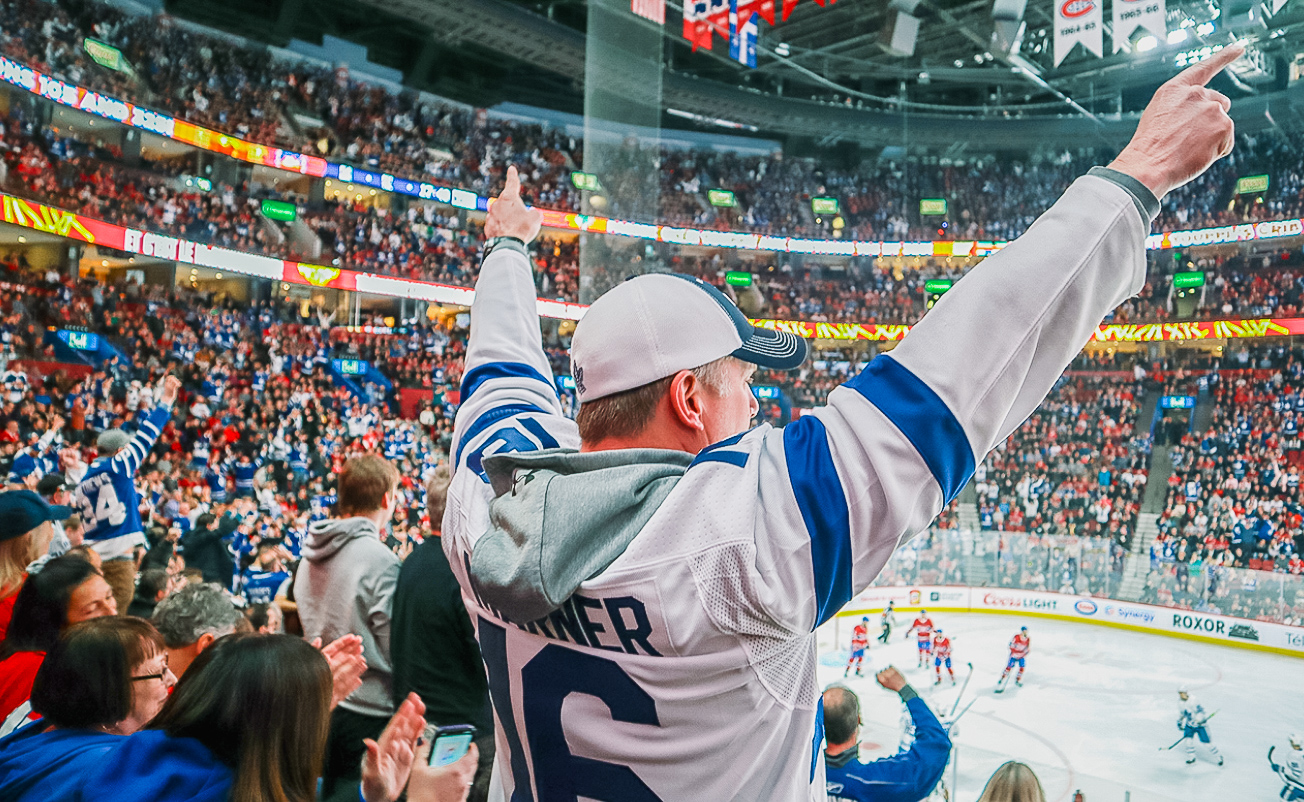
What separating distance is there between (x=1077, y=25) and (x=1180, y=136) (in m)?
9.59

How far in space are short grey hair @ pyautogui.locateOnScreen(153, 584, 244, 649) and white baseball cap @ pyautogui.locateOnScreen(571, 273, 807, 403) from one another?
6.34 feet

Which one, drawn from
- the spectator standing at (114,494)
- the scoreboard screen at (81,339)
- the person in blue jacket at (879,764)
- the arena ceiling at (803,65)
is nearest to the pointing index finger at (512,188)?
the person in blue jacket at (879,764)

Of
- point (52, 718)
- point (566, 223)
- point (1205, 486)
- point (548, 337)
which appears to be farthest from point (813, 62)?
point (52, 718)

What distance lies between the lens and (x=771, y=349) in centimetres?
101

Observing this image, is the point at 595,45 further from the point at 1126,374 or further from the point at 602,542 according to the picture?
the point at 1126,374

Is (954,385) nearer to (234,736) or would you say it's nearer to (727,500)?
(727,500)

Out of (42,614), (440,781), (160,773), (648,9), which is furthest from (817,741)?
(648,9)

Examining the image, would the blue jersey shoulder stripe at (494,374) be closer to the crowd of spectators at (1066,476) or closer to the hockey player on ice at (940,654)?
the hockey player on ice at (940,654)

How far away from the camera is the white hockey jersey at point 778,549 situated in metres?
0.71

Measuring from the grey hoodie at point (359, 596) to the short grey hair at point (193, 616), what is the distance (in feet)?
0.79

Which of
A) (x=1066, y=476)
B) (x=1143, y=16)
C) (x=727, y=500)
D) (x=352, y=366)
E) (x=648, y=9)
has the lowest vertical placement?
(x=1066, y=476)

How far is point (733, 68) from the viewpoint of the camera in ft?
77.2

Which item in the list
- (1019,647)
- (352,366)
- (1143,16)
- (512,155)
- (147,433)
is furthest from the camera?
(512,155)

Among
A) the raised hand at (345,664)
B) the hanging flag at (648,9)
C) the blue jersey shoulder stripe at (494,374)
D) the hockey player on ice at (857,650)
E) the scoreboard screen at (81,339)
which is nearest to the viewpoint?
the blue jersey shoulder stripe at (494,374)
